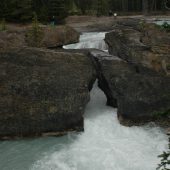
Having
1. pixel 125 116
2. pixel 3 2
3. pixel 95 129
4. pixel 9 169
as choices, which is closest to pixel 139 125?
pixel 125 116

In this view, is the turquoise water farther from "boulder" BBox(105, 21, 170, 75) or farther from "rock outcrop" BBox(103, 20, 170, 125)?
"boulder" BBox(105, 21, 170, 75)

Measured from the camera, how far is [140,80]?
15.0 m

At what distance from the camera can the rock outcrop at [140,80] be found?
14.5 m

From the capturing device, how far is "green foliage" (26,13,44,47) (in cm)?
1769

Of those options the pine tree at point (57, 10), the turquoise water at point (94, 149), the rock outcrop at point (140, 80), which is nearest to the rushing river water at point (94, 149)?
the turquoise water at point (94, 149)

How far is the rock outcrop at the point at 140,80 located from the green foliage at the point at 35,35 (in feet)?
13.5

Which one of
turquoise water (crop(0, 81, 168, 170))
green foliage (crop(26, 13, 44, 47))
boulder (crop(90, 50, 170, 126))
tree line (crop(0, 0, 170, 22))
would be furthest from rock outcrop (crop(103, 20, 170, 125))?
tree line (crop(0, 0, 170, 22))

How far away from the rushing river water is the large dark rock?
0.54 meters

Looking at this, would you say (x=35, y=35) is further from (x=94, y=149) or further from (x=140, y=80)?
(x=94, y=149)

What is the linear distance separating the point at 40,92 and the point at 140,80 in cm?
401

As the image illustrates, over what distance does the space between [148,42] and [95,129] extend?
16.6 feet

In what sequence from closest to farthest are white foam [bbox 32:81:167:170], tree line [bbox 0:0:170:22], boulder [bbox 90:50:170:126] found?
white foam [bbox 32:81:167:170], boulder [bbox 90:50:170:126], tree line [bbox 0:0:170:22]

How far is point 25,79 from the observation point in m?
14.1

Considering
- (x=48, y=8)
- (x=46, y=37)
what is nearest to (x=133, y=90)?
(x=46, y=37)
